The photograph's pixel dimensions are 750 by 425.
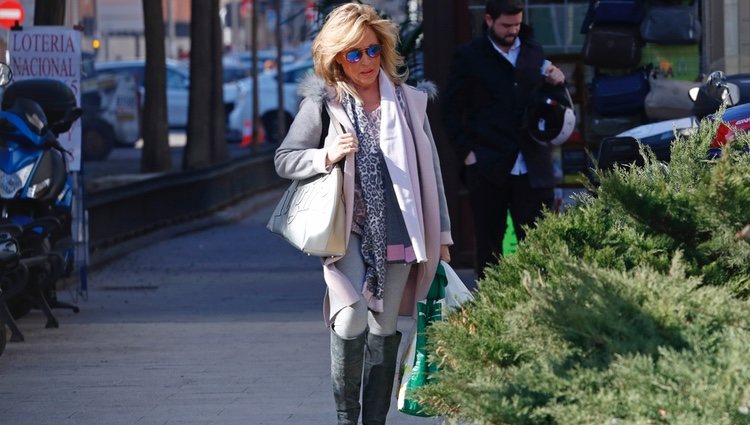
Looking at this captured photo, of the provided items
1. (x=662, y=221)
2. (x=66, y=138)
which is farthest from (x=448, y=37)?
(x=662, y=221)

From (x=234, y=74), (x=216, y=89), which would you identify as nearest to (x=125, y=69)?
(x=234, y=74)

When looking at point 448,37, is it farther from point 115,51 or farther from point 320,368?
point 115,51

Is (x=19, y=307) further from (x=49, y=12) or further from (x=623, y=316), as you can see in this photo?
(x=623, y=316)

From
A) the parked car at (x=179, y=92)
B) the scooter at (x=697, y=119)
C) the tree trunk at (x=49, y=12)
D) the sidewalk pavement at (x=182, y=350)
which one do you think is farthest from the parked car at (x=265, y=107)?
the scooter at (x=697, y=119)

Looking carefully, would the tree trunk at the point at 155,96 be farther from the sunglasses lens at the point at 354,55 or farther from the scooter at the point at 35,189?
the sunglasses lens at the point at 354,55

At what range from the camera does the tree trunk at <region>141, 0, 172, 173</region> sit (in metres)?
20.4

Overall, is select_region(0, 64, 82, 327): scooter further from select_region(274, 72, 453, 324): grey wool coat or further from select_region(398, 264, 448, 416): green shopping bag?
select_region(398, 264, 448, 416): green shopping bag

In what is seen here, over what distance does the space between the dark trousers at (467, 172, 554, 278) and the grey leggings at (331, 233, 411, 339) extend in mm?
2496

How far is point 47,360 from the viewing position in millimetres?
8523

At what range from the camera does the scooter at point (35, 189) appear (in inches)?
379

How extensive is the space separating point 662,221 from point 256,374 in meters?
3.38

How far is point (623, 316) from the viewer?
4227 millimetres

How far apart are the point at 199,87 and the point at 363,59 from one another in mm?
16837

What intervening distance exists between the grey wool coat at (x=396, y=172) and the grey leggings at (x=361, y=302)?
4 cm
